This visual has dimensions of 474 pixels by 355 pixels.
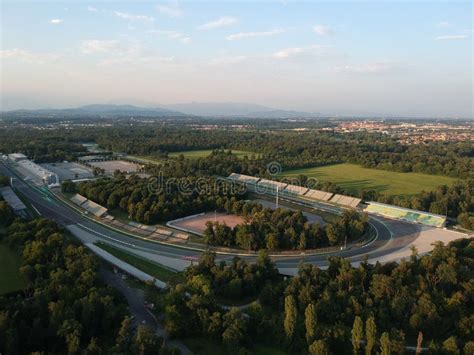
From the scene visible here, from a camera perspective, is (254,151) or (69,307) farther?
(254,151)

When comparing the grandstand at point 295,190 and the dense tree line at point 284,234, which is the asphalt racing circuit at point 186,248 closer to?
the dense tree line at point 284,234

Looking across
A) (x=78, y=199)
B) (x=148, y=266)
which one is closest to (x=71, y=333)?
(x=148, y=266)

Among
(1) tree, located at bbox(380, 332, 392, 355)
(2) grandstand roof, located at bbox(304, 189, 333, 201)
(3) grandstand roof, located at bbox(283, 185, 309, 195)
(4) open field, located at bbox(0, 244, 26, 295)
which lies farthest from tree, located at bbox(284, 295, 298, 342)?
(3) grandstand roof, located at bbox(283, 185, 309, 195)

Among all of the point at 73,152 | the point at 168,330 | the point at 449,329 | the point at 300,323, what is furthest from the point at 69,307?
the point at 73,152

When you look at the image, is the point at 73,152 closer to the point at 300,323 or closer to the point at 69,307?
the point at 69,307

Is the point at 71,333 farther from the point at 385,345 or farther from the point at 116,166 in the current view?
the point at 116,166

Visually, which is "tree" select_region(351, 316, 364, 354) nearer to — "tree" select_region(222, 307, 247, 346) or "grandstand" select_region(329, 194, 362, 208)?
"tree" select_region(222, 307, 247, 346)
